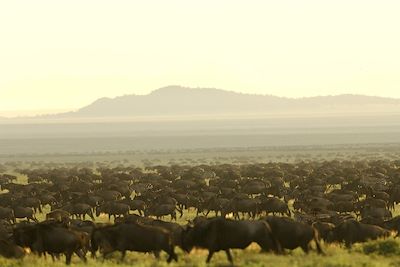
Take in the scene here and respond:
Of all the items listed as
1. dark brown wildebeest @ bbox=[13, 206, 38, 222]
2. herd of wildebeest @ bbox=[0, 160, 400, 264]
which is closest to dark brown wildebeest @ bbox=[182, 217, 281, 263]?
herd of wildebeest @ bbox=[0, 160, 400, 264]

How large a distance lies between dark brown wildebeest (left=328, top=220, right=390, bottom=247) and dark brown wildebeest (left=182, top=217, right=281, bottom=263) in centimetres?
336

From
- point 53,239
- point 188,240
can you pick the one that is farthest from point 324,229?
point 53,239

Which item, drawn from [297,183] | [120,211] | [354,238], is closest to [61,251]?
[354,238]

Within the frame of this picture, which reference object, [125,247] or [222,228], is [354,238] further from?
[125,247]

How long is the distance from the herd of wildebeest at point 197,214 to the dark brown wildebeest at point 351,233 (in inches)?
1.3

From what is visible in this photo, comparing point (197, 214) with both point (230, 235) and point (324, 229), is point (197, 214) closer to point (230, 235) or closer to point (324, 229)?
point (324, 229)

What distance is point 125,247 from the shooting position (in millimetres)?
17000

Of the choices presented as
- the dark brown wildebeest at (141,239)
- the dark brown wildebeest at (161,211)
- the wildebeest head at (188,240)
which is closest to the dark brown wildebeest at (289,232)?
the wildebeest head at (188,240)

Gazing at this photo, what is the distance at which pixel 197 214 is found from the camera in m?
29.2

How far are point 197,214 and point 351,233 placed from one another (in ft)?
35.2

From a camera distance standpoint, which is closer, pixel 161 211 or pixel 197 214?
pixel 161 211

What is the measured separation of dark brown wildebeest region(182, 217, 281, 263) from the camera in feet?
54.4

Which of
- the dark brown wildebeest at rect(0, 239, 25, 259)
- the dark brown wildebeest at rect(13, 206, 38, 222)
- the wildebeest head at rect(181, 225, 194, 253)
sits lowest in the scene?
the dark brown wildebeest at rect(13, 206, 38, 222)

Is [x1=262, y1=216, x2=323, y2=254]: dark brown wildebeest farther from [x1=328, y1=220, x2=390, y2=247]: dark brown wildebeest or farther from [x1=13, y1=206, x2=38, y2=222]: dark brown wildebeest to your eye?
[x1=13, y1=206, x2=38, y2=222]: dark brown wildebeest
